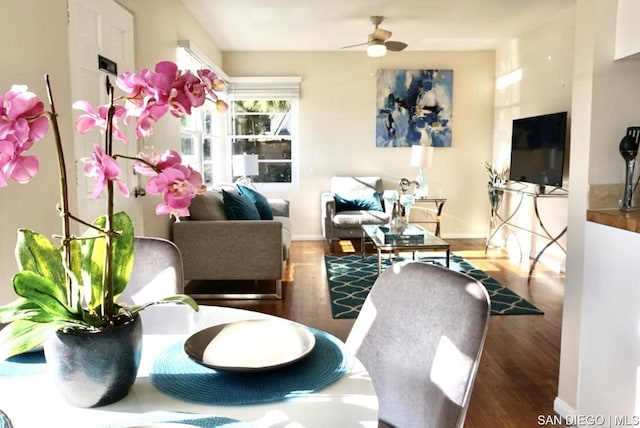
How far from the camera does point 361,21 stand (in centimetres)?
520

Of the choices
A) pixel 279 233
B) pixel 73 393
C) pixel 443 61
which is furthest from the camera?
pixel 443 61

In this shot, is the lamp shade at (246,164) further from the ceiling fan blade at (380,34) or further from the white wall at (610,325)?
the white wall at (610,325)

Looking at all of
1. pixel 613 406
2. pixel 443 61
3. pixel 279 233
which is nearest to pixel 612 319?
pixel 613 406

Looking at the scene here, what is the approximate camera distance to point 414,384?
1.20 metres

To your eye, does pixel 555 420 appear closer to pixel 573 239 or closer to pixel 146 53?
pixel 573 239

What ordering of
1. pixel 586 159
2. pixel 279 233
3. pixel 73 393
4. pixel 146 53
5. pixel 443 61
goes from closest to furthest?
pixel 73 393 < pixel 586 159 < pixel 146 53 < pixel 279 233 < pixel 443 61

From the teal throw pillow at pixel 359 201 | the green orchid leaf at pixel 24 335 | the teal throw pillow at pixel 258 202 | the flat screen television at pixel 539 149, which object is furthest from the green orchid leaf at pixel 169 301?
the teal throw pillow at pixel 359 201

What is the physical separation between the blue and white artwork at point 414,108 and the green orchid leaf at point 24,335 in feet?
20.3

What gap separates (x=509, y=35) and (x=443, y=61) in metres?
1.03

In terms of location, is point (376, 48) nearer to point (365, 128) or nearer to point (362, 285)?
point (365, 128)

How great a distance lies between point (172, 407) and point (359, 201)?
541 centimetres

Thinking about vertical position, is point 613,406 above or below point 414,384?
below

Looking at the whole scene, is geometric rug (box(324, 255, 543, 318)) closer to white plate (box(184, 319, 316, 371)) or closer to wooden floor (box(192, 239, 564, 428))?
wooden floor (box(192, 239, 564, 428))

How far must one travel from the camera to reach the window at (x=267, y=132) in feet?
22.4
